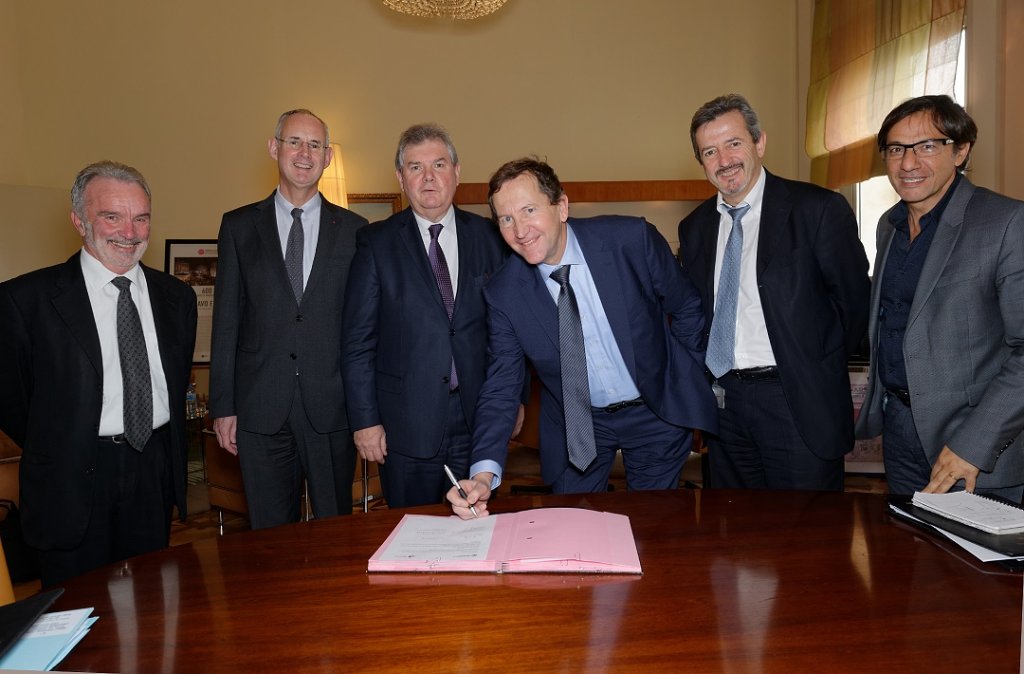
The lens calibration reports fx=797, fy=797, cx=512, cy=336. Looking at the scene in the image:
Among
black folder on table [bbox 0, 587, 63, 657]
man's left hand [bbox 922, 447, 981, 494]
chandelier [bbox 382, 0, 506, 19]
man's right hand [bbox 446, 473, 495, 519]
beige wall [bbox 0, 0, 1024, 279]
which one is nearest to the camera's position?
black folder on table [bbox 0, 587, 63, 657]

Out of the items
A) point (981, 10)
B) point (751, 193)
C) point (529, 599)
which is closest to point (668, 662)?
point (529, 599)

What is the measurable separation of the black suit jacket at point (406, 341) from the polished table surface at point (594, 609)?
2.88 ft

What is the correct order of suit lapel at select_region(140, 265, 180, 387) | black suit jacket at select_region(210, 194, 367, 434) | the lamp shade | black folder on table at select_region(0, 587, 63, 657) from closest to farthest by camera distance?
black folder on table at select_region(0, 587, 63, 657)
suit lapel at select_region(140, 265, 180, 387)
black suit jacket at select_region(210, 194, 367, 434)
the lamp shade

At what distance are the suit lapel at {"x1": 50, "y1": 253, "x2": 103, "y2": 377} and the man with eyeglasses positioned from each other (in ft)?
7.80

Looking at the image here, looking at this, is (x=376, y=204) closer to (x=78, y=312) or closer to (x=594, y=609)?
(x=78, y=312)

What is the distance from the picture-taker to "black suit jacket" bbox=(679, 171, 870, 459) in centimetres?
242

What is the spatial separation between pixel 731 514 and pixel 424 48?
5081 millimetres

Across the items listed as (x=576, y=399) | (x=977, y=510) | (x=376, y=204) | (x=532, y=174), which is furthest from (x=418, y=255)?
(x=376, y=204)

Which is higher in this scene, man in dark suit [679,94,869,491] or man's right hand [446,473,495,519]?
man in dark suit [679,94,869,491]

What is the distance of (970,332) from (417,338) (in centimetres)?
166

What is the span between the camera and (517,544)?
1657mm

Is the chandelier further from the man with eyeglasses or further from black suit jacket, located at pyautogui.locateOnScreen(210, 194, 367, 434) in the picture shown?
the man with eyeglasses

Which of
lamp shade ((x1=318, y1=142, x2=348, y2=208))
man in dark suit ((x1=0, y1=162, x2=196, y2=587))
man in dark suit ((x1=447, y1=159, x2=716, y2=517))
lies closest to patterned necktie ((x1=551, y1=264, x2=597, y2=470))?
man in dark suit ((x1=447, y1=159, x2=716, y2=517))

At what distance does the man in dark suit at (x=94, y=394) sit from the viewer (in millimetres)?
2350
